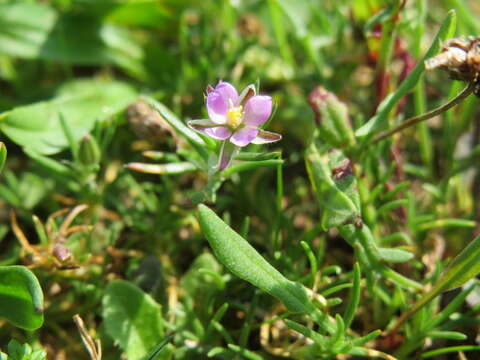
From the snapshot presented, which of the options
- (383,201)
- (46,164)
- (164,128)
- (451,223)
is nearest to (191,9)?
(164,128)

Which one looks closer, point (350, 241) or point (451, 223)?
point (350, 241)

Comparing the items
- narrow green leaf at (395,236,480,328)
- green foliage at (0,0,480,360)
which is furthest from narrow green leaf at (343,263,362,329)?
narrow green leaf at (395,236,480,328)

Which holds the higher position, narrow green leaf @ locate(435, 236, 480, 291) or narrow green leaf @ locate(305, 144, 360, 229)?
narrow green leaf @ locate(305, 144, 360, 229)

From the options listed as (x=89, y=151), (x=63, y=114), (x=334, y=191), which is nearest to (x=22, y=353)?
(x=89, y=151)

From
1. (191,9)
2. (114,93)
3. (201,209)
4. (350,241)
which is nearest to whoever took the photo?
(201,209)

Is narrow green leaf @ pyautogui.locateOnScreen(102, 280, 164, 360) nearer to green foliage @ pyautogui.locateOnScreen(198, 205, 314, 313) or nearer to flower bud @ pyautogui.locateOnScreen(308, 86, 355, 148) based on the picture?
green foliage @ pyautogui.locateOnScreen(198, 205, 314, 313)

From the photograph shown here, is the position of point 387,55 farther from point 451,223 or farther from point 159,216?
point 159,216
